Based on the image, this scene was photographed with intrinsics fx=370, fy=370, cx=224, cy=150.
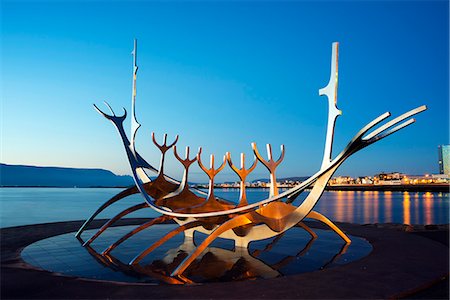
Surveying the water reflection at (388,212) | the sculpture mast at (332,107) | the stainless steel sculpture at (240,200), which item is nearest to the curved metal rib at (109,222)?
the stainless steel sculpture at (240,200)

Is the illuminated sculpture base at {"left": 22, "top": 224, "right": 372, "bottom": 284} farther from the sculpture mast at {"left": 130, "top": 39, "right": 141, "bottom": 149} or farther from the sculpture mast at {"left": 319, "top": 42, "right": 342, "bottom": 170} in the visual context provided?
the sculpture mast at {"left": 130, "top": 39, "right": 141, "bottom": 149}

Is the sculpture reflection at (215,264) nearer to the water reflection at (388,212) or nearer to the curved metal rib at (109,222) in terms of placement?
the curved metal rib at (109,222)

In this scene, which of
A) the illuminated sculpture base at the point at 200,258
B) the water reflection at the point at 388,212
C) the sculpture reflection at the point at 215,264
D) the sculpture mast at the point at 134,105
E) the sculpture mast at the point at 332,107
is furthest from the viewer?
the water reflection at the point at 388,212

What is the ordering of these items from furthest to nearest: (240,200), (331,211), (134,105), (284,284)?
(331,211), (134,105), (240,200), (284,284)

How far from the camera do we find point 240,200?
11375mm

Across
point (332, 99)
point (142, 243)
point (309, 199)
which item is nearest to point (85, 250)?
point (142, 243)

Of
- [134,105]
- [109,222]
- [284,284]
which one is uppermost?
[134,105]

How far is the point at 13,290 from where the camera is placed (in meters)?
6.95

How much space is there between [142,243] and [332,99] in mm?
8264

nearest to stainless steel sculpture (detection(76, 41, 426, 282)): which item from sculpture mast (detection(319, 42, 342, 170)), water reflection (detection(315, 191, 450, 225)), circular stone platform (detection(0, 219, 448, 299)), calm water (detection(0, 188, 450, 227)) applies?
sculpture mast (detection(319, 42, 342, 170))

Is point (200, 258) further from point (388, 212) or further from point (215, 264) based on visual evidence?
point (388, 212)

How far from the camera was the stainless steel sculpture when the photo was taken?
899 centimetres

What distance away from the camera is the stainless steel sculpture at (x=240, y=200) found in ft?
29.5

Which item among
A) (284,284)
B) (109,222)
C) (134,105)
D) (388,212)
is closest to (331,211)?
(388,212)
